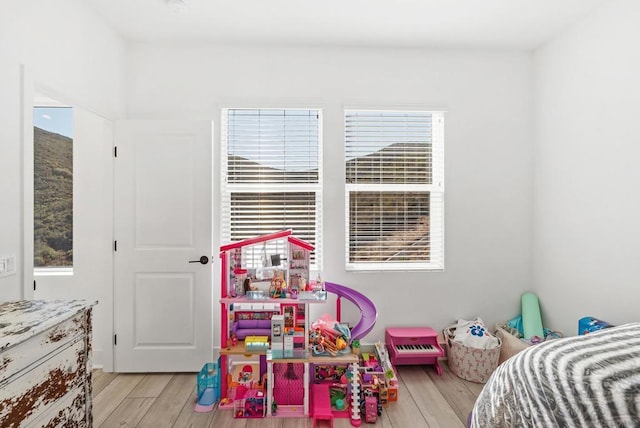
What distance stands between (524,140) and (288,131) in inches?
88.4

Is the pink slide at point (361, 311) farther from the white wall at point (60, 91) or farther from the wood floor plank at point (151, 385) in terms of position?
the white wall at point (60, 91)

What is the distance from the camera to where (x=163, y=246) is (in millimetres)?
2621

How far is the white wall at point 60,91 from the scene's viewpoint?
5.46ft

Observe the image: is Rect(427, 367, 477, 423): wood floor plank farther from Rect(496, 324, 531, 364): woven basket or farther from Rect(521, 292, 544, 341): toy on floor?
Rect(521, 292, 544, 341): toy on floor

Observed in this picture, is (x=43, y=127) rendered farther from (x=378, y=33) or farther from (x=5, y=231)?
(x=378, y=33)

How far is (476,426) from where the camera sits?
793 mm

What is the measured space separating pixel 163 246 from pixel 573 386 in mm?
2721

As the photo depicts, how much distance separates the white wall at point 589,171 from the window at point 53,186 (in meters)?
4.35

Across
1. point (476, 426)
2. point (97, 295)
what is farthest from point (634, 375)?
point (97, 295)

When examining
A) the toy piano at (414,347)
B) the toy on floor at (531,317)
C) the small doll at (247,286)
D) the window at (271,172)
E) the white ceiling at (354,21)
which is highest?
the white ceiling at (354,21)

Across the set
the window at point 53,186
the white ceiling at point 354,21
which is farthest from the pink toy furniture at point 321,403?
the white ceiling at point 354,21

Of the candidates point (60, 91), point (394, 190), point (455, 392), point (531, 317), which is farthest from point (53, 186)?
point (531, 317)

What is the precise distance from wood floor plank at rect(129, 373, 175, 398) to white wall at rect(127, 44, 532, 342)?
60 cm

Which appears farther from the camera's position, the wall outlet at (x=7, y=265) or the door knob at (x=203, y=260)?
the door knob at (x=203, y=260)
